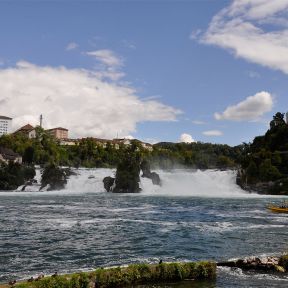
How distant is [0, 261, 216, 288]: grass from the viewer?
14602 mm

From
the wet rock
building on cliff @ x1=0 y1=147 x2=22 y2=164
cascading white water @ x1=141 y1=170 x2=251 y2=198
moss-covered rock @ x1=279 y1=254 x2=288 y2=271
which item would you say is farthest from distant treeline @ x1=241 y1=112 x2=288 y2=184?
moss-covered rock @ x1=279 y1=254 x2=288 y2=271

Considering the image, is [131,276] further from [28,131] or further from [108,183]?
[28,131]

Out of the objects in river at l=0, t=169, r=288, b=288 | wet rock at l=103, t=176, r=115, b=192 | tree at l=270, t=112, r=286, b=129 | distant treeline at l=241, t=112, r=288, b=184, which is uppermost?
tree at l=270, t=112, r=286, b=129

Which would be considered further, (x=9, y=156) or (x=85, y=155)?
(x=85, y=155)

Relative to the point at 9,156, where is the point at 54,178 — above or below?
below

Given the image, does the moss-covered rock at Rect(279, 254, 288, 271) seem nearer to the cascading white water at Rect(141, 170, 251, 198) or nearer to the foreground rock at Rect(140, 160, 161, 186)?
the cascading white water at Rect(141, 170, 251, 198)

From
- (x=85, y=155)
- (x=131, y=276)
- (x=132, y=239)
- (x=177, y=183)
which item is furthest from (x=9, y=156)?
(x=131, y=276)

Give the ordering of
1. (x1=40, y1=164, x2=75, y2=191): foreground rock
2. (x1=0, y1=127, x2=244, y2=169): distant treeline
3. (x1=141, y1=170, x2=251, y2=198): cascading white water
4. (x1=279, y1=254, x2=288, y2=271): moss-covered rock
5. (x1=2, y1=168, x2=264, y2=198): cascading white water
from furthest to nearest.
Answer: (x1=0, y1=127, x2=244, y2=169): distant treeline < (x1=141, y1=170, x2=251, y2=198): cascading white water < (x1=2, y1=168, x2=264, y2=198): cascading white water < (x1=40, y1=164, x2=75, y2=191): foreground rock < (x1=279, y1=254, x2=288, y2=271): moss-covered rock

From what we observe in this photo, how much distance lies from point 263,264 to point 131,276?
624cm

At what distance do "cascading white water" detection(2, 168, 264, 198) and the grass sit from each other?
70301 mm

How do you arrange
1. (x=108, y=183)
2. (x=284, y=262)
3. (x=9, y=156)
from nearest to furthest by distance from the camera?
(x=284, y=262)
(x=108, y=183)
(x=9, y=156)

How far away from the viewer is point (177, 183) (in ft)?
307

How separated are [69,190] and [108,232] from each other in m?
59.8

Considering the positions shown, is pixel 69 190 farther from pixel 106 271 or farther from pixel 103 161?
pixel 106 271
